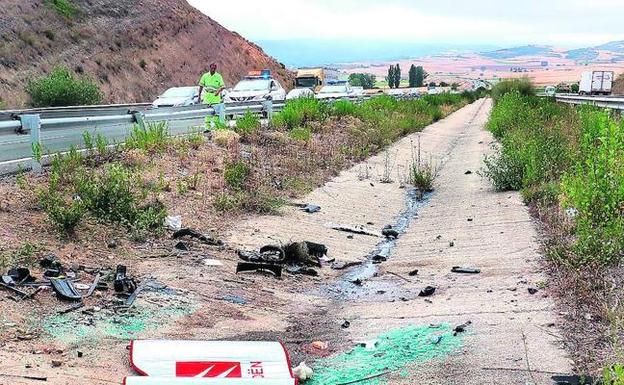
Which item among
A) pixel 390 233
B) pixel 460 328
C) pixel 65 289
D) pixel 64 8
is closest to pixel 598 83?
pixel 64 8

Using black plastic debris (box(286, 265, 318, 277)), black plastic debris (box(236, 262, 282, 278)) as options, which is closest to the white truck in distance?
black plastic debris (box(286, 265, 318, 277))

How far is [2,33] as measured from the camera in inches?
1821

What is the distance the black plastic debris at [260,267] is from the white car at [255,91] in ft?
69.2

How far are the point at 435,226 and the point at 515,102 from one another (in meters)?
18.3

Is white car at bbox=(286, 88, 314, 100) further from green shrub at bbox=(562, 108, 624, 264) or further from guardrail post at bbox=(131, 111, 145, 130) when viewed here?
green shrub at bbox=(562, 108, 624, 264)

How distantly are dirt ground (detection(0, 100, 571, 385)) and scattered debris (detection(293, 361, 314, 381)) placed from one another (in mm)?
91

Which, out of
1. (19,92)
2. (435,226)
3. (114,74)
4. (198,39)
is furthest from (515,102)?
(198,39)

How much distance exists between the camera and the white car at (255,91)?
95.8 ft

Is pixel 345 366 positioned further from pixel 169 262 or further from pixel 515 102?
pixel 515 102

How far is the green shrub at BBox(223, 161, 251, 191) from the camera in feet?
38.9

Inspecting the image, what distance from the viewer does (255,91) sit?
29.9 metres

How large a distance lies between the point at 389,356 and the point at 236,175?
689 cm

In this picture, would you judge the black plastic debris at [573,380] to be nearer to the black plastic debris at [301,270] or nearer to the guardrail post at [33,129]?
the black plastic debris at [301,270]

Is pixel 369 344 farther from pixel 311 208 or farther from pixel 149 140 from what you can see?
pixel 149 140
